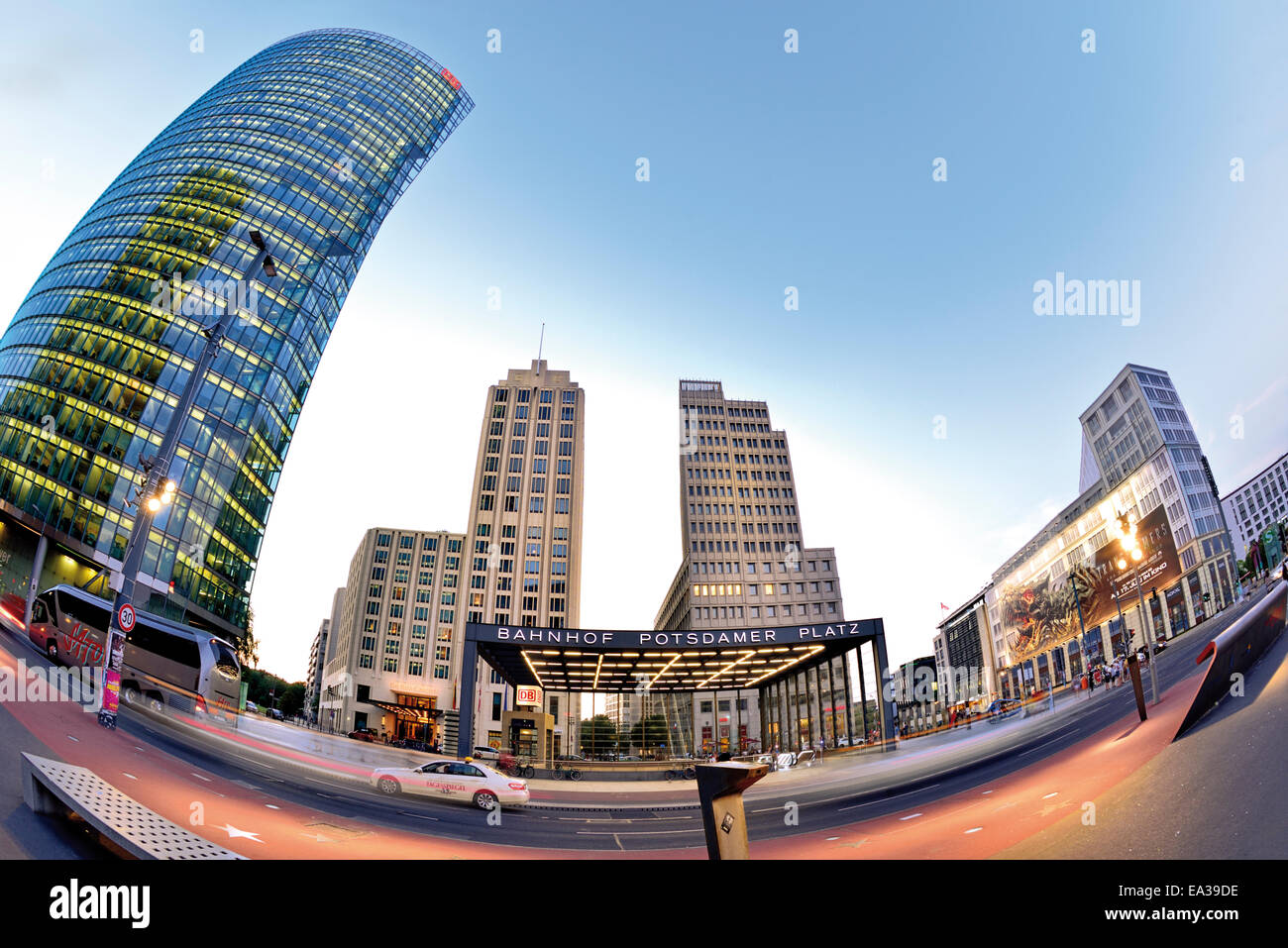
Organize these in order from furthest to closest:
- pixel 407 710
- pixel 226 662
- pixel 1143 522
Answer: pixel 407 710 → pixel 226 662 → pixel 1143 522

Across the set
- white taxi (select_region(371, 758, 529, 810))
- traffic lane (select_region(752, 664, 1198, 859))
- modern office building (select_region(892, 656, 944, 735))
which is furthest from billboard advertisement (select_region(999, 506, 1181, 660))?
modern office building (select_region(892, 656, 944, 735))

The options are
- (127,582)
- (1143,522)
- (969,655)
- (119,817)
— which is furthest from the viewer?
(969,655)

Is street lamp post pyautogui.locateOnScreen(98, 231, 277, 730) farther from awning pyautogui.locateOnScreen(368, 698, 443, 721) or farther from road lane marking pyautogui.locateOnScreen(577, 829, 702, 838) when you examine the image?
awning pyautogui.locateOnScreen(368, 698, 443, 721)

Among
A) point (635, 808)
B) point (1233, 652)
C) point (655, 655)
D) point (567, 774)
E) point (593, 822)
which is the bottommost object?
point (567, 774)

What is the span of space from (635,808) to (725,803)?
12.3 meters

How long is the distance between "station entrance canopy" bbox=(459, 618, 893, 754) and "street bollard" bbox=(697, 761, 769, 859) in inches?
760

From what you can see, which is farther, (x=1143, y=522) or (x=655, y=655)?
(x=655, y=655)

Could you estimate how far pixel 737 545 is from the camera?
325ft

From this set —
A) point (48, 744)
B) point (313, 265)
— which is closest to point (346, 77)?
point (313, 265)

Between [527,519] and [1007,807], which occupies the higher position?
[527,519]

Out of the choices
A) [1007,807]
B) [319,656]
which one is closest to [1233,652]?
[1007,807]

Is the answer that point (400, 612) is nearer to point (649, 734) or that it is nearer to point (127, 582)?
point (649, 734)

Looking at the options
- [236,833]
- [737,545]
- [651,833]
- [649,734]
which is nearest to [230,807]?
[236,833]

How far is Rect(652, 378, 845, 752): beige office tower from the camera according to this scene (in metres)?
91.2
